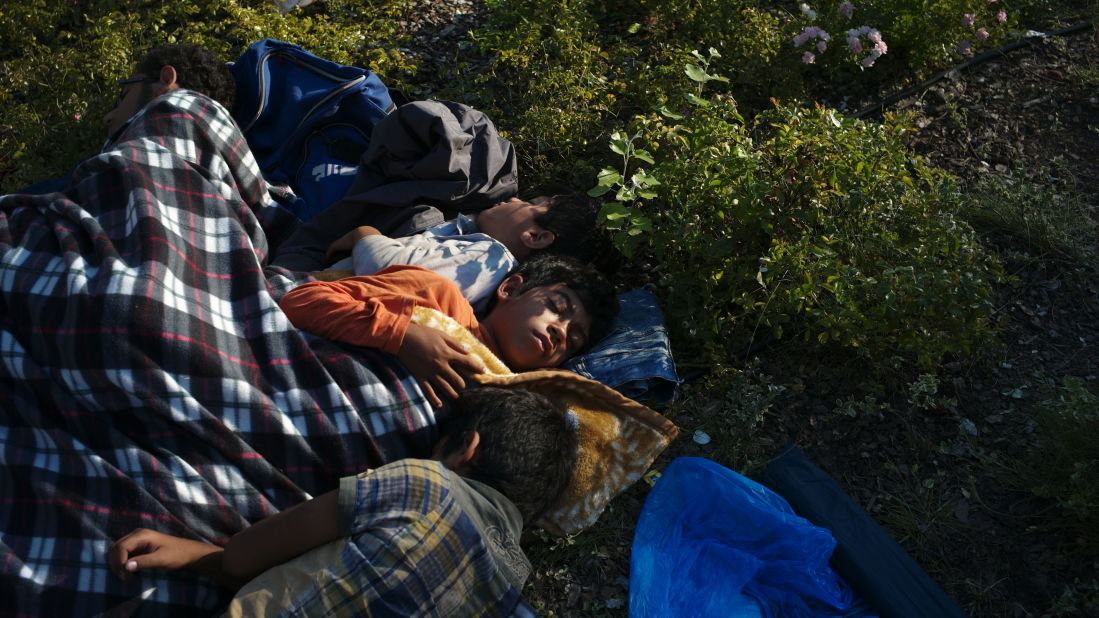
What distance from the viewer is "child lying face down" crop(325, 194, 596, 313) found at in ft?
10.9

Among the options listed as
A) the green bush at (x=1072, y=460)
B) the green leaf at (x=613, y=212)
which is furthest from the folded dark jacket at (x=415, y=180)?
the green bush at (x=1072, y=460)

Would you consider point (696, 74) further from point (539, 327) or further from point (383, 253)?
point (383, 253)

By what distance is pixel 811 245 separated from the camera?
3225 mm

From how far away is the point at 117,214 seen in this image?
2947mm

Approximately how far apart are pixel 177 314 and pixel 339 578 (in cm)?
98

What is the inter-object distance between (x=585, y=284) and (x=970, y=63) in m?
2.74

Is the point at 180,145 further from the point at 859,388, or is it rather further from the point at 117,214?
the point at 859,388

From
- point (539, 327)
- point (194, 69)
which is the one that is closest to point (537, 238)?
point (539, 327)

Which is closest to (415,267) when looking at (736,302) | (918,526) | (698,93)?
(736,302)

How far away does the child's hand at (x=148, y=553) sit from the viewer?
7.49ft

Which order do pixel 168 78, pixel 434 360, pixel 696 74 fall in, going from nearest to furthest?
1. pixel 434 360
2. pixel 696 74
3. pixel 168 78

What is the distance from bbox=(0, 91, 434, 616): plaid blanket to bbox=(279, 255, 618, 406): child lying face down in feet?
0.26

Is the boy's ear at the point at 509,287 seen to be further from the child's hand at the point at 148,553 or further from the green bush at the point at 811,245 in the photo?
the child's hand at the point at 148,553

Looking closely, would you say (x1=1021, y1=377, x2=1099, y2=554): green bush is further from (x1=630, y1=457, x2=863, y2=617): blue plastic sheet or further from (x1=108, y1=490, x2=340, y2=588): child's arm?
(x1=108, y1=490, x2=340, y2=588): child's arm
